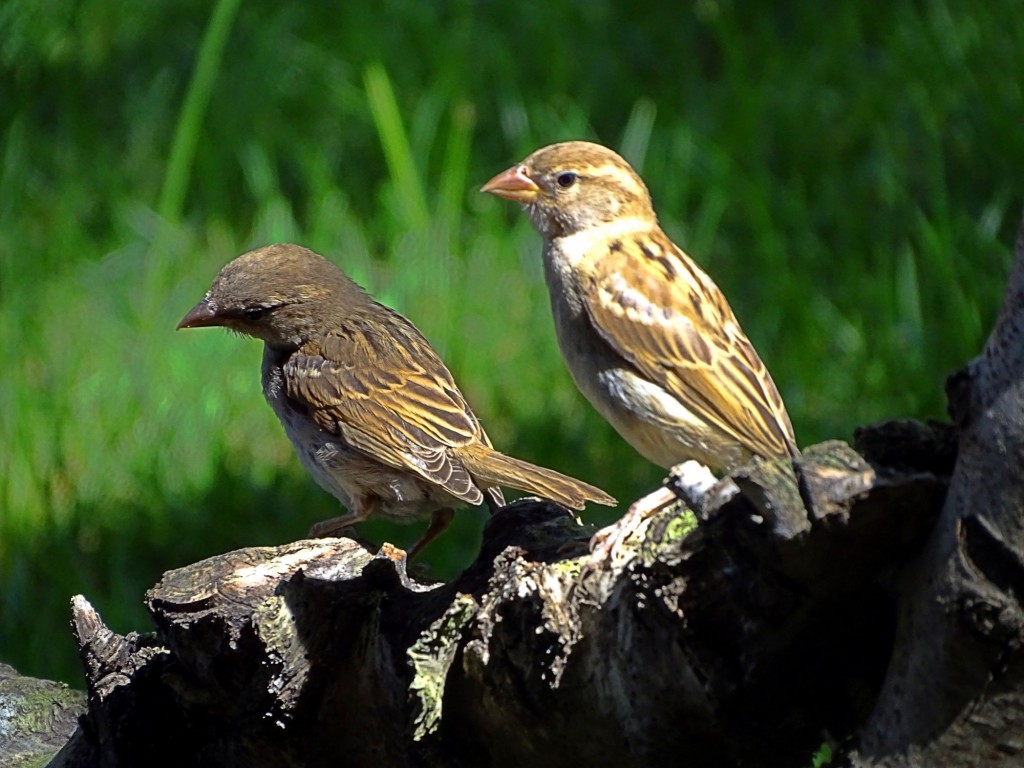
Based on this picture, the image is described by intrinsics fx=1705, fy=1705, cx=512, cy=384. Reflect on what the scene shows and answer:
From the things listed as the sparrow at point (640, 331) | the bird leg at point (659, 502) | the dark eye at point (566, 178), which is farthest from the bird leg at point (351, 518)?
the bird leg at point (659, 502)

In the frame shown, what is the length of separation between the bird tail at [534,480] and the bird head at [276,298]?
23.6 inches

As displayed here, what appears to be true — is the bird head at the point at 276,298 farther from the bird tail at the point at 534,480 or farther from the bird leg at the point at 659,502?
the bird leg at the point at 659,502

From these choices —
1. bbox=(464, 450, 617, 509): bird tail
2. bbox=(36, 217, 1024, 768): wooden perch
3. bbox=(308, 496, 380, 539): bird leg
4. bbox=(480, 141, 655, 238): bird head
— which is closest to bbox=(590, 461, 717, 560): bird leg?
bbox=(36, 217, 1024, 768): wooden perch

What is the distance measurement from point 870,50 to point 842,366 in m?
1.84

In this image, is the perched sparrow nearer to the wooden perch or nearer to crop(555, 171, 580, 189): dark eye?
crop(555, 171, 580, 189): dark eye

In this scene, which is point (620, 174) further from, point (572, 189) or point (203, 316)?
point (203, 316)

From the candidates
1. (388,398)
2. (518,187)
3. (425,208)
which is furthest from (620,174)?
(425,208)

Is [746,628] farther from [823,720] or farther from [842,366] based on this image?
[842,366]

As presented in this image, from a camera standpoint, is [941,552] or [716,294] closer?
[941,552]

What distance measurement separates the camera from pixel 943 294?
534 centimetres

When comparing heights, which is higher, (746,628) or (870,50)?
(870,50)

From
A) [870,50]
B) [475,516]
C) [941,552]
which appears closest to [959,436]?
[941,552]

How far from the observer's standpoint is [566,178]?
4.04 meters

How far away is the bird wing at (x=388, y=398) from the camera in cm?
376
